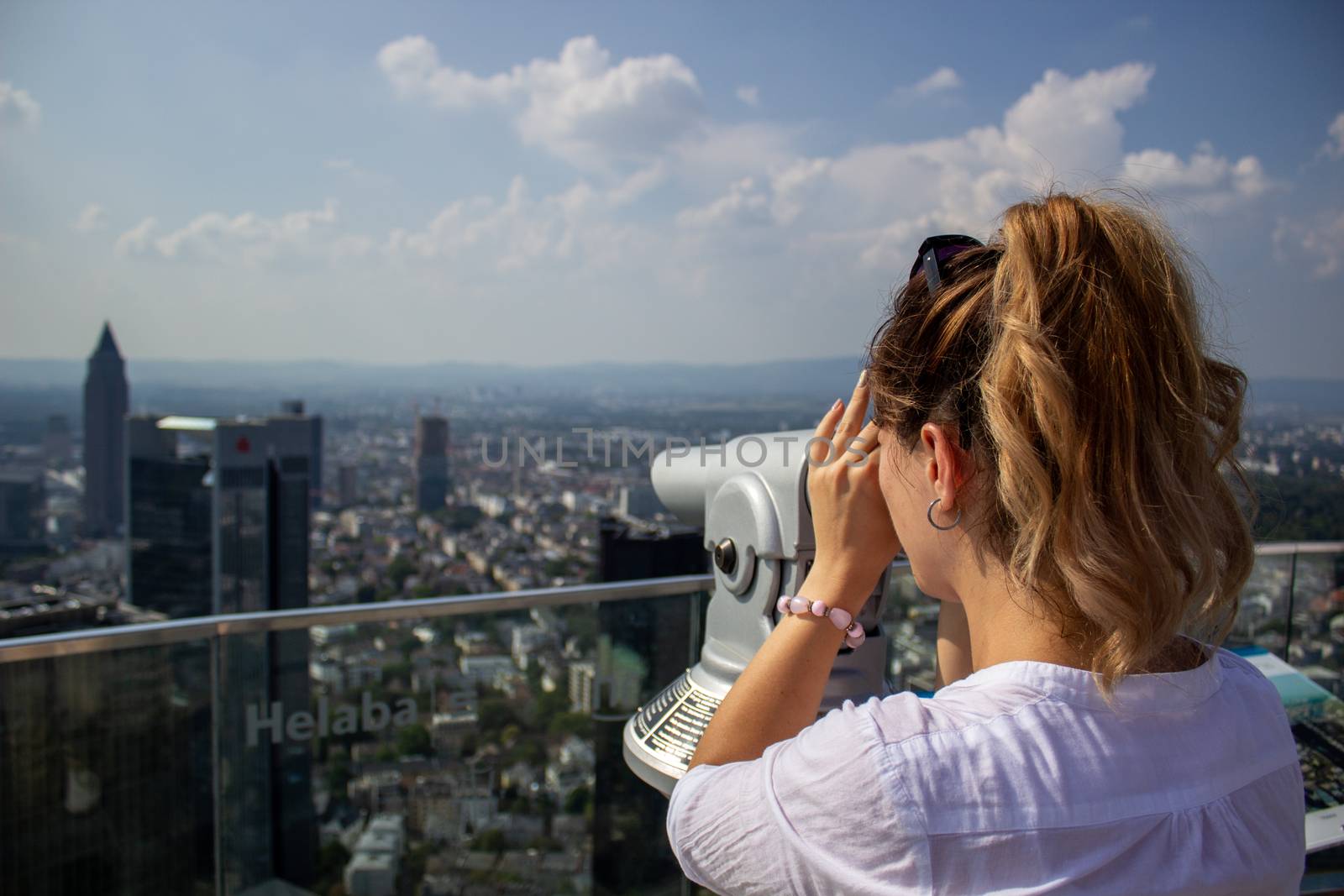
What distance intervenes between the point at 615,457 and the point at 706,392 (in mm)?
3777

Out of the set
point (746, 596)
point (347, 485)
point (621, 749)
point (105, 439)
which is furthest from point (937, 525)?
point (105, 439)

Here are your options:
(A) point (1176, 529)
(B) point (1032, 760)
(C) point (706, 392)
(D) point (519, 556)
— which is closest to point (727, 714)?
(B) point (1032, 760)

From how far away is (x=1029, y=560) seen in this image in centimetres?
69

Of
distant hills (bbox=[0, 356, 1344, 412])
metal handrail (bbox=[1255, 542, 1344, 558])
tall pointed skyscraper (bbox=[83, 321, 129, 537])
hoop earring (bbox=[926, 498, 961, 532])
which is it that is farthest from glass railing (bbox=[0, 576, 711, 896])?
tall pointed skyscraper (bbox=[83, 321, 129, 537])

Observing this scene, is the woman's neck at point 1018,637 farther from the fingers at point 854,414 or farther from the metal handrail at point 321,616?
the metal handrail at point 321,616

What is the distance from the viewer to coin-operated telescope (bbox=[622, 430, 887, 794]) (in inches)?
41.4

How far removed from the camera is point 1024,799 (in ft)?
1.98

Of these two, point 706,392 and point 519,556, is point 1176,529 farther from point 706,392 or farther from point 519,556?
point 519,556

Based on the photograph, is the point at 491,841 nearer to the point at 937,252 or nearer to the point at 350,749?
the point at 350,749

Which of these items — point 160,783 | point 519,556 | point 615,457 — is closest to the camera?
point 160,783

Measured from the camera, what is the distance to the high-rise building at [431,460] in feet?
40.0

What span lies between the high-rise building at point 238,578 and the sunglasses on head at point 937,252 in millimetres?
2083

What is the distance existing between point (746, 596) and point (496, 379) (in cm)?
1483

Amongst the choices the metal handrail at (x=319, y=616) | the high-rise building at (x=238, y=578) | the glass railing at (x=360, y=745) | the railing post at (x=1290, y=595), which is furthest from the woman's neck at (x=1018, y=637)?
the railing post at (x=1290, y=595)
